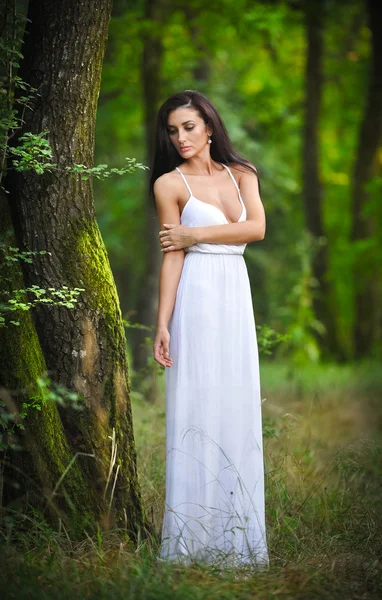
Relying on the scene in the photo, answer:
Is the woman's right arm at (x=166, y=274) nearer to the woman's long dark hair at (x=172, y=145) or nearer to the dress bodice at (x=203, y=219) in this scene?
the dress bodice at (x=203, y=219)

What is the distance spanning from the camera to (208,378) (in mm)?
3832

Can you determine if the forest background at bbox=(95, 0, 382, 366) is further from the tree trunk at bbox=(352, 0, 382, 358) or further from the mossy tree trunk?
the mossy tree trunk

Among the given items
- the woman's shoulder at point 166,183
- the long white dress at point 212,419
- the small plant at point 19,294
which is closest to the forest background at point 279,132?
the woman's shoulder at point 166,183

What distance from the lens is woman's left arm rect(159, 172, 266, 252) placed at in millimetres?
3848

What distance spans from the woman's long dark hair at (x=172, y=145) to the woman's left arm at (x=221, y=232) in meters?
0.28

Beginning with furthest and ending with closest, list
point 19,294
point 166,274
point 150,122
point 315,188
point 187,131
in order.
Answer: point 315,188 → point 150,122 → point 187,131 → point 166,274 → point 19,294

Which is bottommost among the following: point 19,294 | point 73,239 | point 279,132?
point 19,294

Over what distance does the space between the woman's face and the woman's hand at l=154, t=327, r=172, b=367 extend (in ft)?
3.28

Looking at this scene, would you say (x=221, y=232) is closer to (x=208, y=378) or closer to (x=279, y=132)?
(x=208, y=378)

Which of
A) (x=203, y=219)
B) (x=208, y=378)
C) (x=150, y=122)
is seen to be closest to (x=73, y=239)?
(x=203, y=219)

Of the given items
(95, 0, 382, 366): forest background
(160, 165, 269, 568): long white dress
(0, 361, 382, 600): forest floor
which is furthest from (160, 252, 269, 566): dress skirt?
(95, 0, 382, 366): forest background

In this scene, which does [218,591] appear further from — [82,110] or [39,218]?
[82,110]

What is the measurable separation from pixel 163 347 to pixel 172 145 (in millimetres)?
1167

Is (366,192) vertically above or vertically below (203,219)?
above
